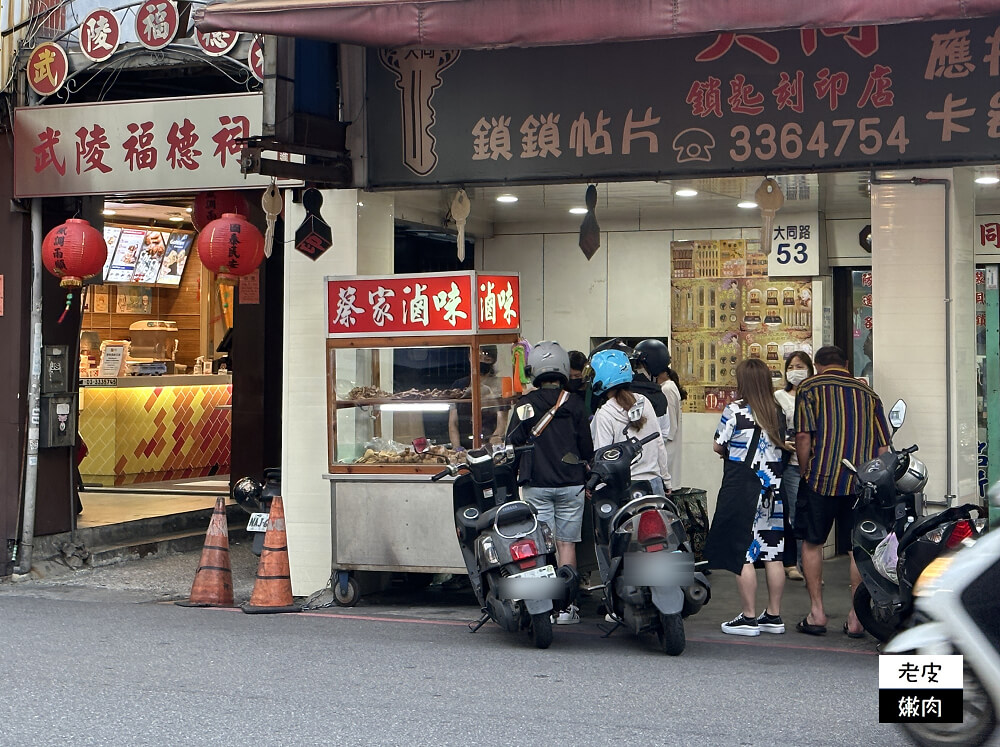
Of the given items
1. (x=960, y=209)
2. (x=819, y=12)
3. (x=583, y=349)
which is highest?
(x=819, y=12)

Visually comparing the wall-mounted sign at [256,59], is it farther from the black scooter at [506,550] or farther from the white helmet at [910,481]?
the white helmet at [910,481]

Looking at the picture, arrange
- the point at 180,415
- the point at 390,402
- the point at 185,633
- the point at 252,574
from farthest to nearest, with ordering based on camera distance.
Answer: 1. the point at 180,415
2. the point at 252,574
3. the point at 390,402
4. the point at 185,633

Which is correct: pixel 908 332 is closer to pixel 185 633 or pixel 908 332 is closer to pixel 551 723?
pixel 551 723

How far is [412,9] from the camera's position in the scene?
7.89 m

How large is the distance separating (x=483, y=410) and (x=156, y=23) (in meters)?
4.41

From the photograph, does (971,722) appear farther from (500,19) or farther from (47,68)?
(47,68)

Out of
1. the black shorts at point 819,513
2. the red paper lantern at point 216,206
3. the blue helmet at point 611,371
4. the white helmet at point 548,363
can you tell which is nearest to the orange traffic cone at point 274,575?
the white helmet at point 548,363

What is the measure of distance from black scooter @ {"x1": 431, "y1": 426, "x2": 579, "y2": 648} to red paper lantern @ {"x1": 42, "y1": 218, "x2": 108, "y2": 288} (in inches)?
169

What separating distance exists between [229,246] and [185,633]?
3303 mm

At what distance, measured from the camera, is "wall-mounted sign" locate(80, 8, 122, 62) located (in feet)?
35.1

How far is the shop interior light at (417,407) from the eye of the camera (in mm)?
9461

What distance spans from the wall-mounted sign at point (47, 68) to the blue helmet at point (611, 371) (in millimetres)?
5610

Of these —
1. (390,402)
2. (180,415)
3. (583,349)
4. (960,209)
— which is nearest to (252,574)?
(390,402)

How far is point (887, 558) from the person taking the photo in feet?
24.6
